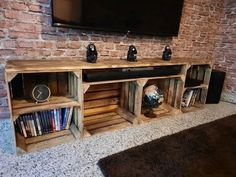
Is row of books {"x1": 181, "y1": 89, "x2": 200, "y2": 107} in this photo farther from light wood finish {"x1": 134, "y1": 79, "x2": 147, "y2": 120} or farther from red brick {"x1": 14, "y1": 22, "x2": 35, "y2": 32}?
red brick {"x1": 14, "y1": 22, "x2": 35, "y2": 32}

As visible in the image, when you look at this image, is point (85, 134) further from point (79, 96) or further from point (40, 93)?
point (40, 93)

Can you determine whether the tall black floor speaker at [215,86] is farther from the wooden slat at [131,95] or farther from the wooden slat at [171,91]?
the wooden slat at [131,95]

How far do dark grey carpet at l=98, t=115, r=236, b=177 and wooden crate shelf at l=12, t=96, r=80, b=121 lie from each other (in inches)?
20.9

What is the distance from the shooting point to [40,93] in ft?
4.84

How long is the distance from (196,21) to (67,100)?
209cm

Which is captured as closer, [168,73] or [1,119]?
[1,119]

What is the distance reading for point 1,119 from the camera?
5.78ft

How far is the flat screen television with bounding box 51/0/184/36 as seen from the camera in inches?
62.0

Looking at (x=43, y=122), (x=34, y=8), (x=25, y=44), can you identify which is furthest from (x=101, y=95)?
(x=34, y=8)

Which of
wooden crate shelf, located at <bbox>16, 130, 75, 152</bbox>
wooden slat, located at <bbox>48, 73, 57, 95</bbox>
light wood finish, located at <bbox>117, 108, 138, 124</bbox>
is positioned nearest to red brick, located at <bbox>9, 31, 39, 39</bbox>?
wooden slat, located at <bbox>48, 73, 57, 95</bbox>

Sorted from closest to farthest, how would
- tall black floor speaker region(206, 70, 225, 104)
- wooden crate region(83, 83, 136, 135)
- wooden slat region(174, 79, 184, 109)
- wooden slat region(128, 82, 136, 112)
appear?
wooden crate region(83, 83, 136, 135), wooden slat region(128, 82, 136, 112), wooden slat region(174, 79, 184, 109), tall black floor speaker region(206, 70, 225, 104)

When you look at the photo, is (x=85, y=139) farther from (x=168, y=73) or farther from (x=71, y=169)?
(x=168, y=73)

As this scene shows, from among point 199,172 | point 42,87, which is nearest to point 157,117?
point 199,172

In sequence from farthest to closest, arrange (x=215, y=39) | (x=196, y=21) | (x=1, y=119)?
(x=215, y=39) → (x=196, y=21) → (x=1, y=119)
